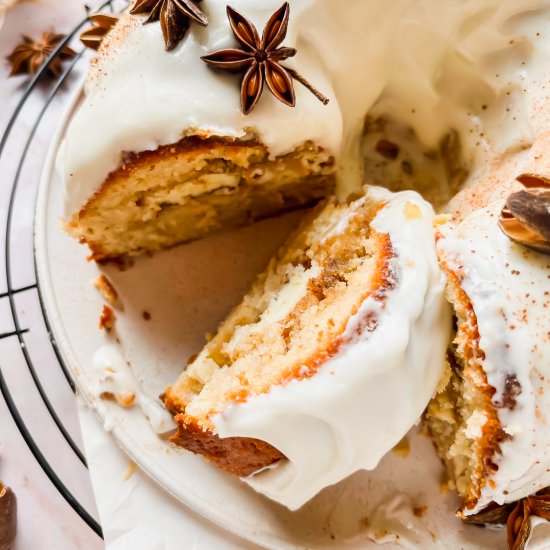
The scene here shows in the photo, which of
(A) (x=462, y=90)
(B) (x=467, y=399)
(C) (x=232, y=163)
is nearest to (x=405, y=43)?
(A) (x=462, y=90)

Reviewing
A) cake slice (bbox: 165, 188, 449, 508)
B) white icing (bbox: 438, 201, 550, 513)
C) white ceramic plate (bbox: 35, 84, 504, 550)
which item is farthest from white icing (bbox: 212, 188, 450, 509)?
white ceramic plate (bbox: 35, 84, 504, 550)

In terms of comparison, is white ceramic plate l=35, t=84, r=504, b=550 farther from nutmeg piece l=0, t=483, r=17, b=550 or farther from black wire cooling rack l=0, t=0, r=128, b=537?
nutmeg piece l=0, t=483, r=17, b=550

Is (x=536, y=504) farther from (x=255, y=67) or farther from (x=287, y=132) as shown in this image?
(x=255, y=67)

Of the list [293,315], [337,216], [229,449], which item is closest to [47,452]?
[229,449]

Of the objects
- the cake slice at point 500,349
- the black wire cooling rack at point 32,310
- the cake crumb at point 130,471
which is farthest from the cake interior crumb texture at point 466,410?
the black wire cooling rack at point 32,310

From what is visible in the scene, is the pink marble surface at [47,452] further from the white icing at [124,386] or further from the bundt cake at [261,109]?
the bundt cake at [261,109]

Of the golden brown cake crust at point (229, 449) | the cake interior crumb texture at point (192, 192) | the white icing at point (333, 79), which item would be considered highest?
the white icing at point (333, 79)
